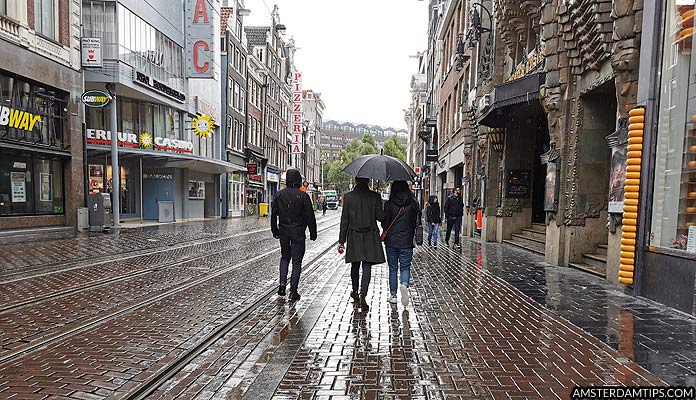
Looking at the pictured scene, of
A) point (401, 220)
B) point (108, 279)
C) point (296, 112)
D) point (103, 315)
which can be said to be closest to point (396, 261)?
point (401, 220)

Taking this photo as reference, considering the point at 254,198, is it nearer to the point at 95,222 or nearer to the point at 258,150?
the point at 258,150

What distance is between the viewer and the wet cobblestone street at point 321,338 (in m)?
3.79

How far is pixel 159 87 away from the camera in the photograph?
24078 millimetres

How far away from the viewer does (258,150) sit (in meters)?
44.7

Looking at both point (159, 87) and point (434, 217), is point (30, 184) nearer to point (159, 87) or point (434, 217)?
point (159, 87)

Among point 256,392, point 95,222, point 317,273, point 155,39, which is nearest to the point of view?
point 256,392

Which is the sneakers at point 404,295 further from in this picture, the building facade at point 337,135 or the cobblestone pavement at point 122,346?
the building facade at point 337,135

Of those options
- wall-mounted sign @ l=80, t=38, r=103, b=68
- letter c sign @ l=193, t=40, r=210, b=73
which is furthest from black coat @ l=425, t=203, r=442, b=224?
letter c sign @ l=193, t=40, r=210, b=73

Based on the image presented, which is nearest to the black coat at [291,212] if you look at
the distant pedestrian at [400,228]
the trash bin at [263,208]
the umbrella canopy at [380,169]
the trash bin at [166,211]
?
the umbrella canopy at [380,169]

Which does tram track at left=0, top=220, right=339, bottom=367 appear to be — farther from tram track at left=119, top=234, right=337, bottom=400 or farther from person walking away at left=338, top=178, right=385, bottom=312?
person walking away at left=338, top=178, right=385, bottom=312

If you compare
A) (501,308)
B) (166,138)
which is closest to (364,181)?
(501,308)

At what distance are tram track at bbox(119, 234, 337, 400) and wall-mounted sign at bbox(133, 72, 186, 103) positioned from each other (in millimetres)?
18532

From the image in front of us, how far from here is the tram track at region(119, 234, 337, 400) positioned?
11.8 feet

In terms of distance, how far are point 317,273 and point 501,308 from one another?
13.1 ft
